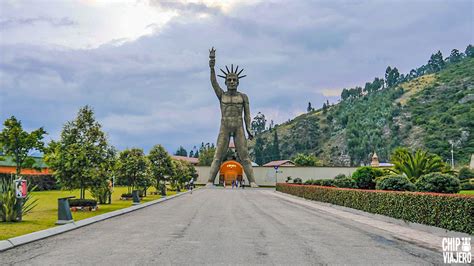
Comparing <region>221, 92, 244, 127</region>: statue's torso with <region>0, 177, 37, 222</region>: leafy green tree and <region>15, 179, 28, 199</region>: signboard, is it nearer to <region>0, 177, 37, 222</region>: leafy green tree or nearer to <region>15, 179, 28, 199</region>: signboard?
<region>0, 177, 37, 222</region>: leafy green tree

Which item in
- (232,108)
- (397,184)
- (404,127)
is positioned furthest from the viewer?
(404,127)

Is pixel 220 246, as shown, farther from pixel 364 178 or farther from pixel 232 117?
pixel 232 117

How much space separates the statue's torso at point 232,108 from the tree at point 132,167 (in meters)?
33.9

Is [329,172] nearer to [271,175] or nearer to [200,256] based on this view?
[271,175]

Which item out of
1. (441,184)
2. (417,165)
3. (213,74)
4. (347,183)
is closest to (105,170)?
(441,184)

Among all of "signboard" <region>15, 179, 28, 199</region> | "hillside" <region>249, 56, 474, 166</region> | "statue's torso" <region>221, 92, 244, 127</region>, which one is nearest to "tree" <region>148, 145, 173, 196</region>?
"statue's torso" <region>221, 92, 244, 127</region>

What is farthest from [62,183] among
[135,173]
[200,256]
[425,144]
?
[425,144]

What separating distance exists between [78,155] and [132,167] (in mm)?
11238

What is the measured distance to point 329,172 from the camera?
75250 millimetres

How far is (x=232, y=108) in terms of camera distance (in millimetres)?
67500

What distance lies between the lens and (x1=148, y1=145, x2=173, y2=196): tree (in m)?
43.6

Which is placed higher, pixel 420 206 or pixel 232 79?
pixel 232 79

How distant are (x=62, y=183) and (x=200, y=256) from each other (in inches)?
601

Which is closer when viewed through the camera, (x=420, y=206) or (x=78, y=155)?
(x=420, y=206)
